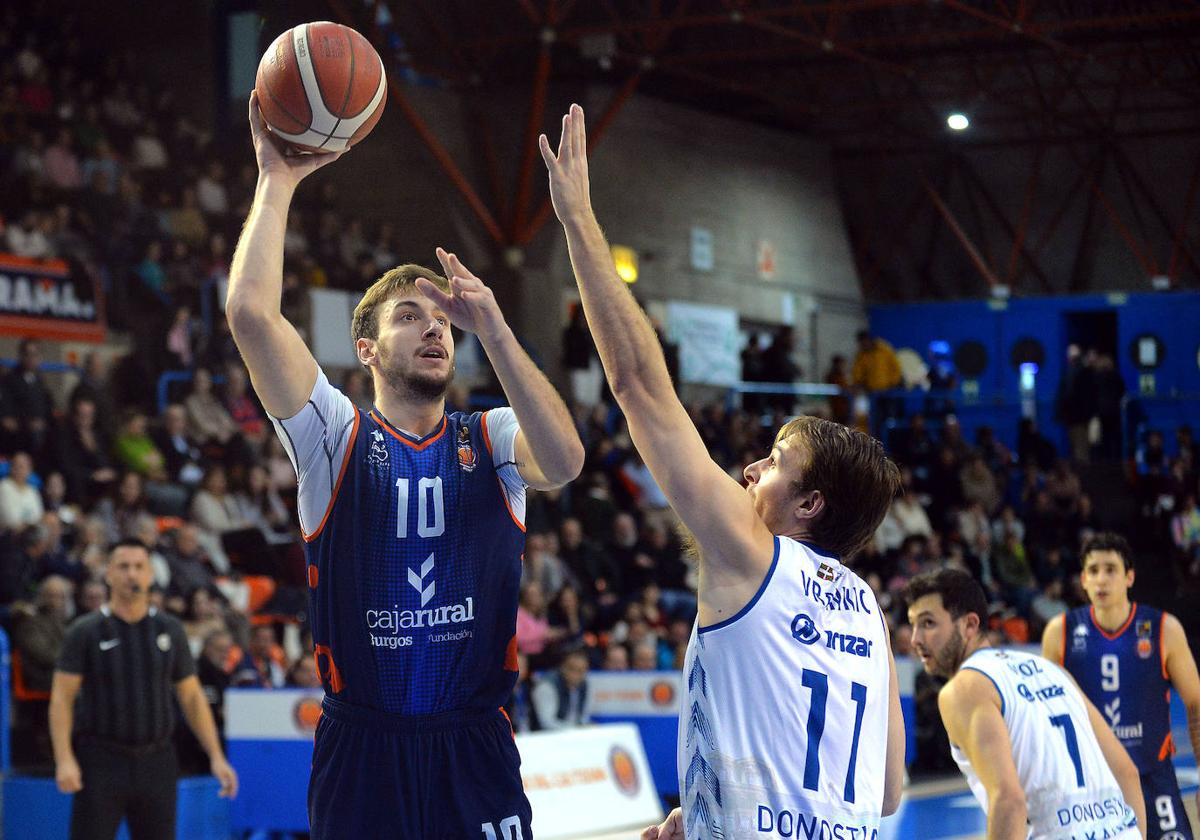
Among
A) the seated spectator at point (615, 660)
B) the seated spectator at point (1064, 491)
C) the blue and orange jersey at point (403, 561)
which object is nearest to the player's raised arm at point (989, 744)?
the blue and orange jersey at point (403, 561)

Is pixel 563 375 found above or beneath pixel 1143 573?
above

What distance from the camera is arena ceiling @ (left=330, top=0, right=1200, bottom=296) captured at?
20.2 metres

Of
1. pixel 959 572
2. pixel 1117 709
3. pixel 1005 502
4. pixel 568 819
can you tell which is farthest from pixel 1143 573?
pixel 959 572

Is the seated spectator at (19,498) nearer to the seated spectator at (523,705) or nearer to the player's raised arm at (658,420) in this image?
the seated spectator at (523,705)

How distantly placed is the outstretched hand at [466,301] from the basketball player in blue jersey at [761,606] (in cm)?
30

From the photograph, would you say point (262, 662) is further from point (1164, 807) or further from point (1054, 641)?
point (1164, 807)

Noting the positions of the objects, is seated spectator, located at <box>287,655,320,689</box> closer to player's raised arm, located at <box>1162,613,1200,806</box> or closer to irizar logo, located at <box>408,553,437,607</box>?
player's raised arm, located at <box>1162,613,1200,806</box>

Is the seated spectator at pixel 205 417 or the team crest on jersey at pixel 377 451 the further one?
the seated spectator at pixel 205 417

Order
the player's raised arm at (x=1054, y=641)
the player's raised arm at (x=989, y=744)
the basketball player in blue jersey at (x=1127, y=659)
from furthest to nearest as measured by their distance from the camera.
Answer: the player's raised arm at (x=1054, y=641), the basketball player in blue jersey at (x=1127, y=659), the player's raised arm at (x=989, y=744)

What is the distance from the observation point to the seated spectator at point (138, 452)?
536 inches

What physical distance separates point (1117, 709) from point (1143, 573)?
1601 cm

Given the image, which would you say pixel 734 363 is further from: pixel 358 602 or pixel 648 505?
pixel 358 602

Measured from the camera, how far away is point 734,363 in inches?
952

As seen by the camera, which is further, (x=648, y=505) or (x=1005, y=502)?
(x=1005, y=502)
